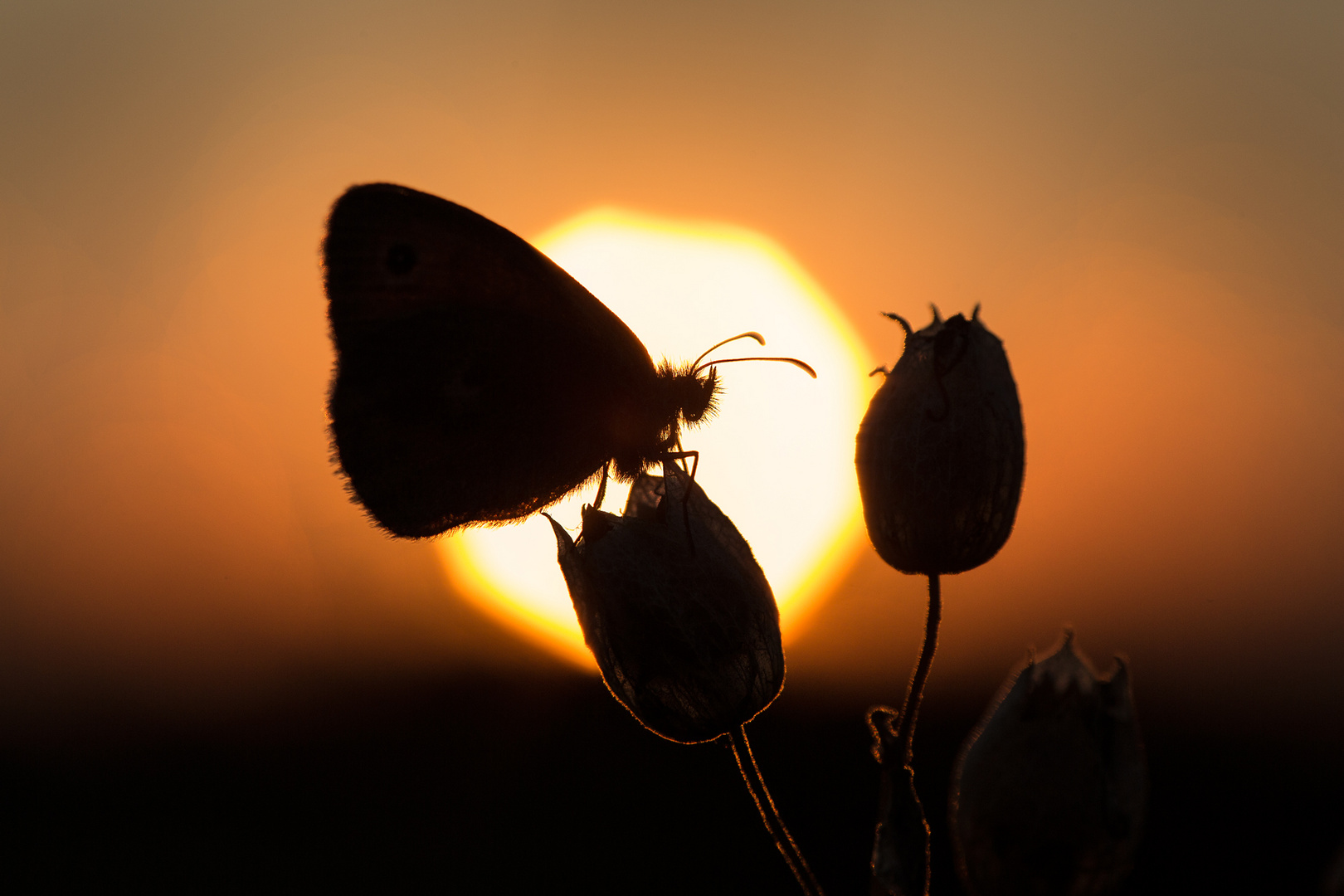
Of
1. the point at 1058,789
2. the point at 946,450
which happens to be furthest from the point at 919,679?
the point at 946,450

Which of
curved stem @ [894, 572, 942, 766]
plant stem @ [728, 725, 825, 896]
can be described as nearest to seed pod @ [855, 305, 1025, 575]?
curved stem @ [894, 572, 942, 766]

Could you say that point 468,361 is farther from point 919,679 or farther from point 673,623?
point 919,679

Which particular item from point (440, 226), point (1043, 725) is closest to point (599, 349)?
point (440, 226)

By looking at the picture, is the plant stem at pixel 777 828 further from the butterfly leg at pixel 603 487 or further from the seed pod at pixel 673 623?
the butterfly leg at pixel 603 487

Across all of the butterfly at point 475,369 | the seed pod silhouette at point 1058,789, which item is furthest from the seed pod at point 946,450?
the butterfly at point 475,369

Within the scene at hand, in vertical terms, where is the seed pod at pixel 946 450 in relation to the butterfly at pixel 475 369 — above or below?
below

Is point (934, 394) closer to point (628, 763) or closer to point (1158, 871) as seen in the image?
point (1158, 871)

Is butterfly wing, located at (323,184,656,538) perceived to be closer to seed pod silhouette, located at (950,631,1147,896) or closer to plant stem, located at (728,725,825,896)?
plant stem, located at (728,725,825,896)
